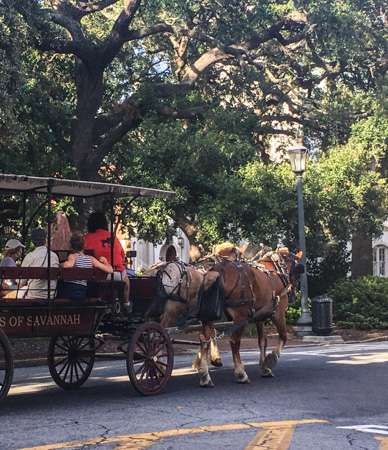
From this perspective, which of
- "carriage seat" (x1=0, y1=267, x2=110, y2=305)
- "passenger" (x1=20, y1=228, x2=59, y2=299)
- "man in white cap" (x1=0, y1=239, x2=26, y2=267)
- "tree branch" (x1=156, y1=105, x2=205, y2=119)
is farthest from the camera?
"tree branch" (x1=156, y1=105, x2=205, y2=119)

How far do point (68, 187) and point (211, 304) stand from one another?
258 centimetres

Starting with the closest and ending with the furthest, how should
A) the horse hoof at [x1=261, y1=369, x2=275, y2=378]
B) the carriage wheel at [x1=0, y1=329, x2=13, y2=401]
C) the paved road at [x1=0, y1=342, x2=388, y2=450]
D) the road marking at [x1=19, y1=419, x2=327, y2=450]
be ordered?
1. the road marking at [x1=19, y1=419, x2=327, y2=450]
2. the paved road at [x1=0, y1=342, x2=388, y2=450]
3. the carriage wheel at [x1=0, y1=329, x2=13, y2=401]
4. the horse hoof at [x1=261, y1=369, x2=275, y2=378]

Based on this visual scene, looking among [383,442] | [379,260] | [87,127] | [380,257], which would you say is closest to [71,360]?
[383,442]

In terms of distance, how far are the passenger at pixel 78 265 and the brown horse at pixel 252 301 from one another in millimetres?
1838

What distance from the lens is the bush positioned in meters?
25.3

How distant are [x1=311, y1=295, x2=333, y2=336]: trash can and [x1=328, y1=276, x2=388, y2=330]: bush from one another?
328cm

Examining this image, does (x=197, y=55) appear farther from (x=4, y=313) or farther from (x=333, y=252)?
(x=4, y=313)

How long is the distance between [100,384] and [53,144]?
13.2 metres

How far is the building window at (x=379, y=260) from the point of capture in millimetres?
46281

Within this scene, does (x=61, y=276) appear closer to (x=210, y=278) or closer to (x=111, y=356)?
(x=210, y=278)

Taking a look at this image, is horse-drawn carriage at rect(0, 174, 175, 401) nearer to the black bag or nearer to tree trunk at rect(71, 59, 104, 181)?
the black bag

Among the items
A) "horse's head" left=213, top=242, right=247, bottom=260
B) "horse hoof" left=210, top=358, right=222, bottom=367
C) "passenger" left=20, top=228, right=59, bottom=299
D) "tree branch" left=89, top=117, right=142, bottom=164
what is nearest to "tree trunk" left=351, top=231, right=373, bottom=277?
"tree branch" left=89, top=117, right=142, bottom=164

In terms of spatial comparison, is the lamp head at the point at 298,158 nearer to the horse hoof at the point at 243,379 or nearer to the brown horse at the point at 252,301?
the brown horse at the point at 252,301

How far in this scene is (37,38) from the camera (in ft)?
68.8
